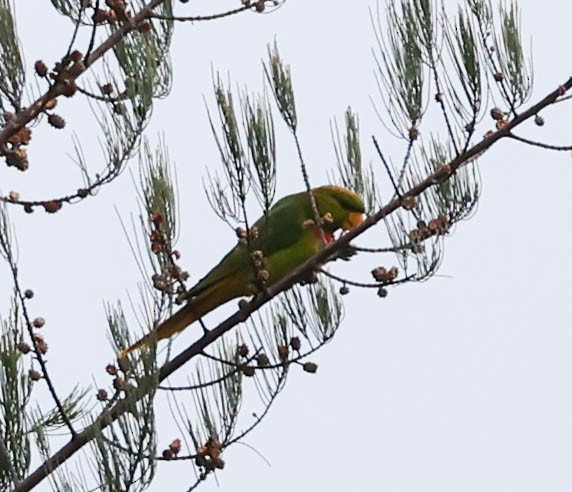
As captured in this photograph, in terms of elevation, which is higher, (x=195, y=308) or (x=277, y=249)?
(x=277, y=249)

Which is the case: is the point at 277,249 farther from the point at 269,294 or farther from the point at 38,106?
the point at 38,106

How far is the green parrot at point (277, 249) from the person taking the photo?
364 centimetres

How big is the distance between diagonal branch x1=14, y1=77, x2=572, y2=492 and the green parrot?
16.9 inches

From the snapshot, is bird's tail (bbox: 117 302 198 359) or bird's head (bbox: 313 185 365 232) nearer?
bird's tail (bbox: 117 302 198 359)

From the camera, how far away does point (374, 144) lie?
9.26ft

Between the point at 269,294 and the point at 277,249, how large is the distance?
802 millimetres

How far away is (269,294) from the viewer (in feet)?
10.2

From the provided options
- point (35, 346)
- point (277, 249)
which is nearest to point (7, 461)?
point (35, 346)

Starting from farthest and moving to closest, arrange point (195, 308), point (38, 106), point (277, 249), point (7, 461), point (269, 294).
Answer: point (277, 249) < point (195, 308) < point (269, 294) < point (38, 106) < point (7, 461)

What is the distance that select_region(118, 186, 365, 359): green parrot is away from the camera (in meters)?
3.64

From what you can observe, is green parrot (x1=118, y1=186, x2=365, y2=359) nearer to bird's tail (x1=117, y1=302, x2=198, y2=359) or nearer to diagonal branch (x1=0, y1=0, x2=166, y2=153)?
bird's tail (x1=117, y1=302, x2=198, y2=359)

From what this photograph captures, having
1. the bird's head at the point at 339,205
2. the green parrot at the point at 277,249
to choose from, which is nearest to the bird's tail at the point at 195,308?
the green parrot at the point at 277,249

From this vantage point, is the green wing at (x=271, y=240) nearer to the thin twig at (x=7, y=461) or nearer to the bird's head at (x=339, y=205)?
the bird's head at (x=339, y=205)

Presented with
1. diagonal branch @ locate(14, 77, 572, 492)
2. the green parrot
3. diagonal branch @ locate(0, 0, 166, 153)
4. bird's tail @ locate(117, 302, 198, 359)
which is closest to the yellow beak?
the green parrot
